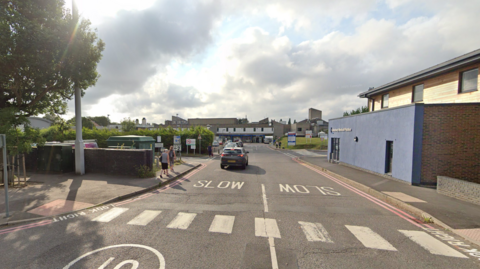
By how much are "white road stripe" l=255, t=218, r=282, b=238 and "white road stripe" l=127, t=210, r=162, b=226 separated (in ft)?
9.91

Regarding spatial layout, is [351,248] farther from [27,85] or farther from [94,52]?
[27,85]

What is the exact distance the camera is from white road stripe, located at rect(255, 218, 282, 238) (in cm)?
506

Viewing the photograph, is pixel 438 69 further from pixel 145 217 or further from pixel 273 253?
pixel 145 217

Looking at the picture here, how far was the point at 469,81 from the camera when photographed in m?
10.8

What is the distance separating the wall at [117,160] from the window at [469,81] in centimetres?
1730

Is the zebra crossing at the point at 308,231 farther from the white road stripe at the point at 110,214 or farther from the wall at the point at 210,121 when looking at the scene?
the wall at the point at 210,121

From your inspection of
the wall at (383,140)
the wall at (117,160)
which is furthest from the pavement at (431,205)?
the wall at (117,160)

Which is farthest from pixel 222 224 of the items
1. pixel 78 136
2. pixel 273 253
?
pixel 78 136

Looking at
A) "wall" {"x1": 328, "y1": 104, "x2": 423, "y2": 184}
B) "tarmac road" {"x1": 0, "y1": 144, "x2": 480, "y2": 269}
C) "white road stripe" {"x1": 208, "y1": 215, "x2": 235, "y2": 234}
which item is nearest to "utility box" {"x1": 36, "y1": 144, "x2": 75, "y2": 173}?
"tarmac road" {"x1": 0, "y1": 144, "x2": 480, "y2": 269}

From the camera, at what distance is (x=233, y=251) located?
4.27 metres

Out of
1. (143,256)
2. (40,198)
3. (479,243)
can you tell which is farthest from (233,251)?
(40,198)

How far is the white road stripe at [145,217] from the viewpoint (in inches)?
226

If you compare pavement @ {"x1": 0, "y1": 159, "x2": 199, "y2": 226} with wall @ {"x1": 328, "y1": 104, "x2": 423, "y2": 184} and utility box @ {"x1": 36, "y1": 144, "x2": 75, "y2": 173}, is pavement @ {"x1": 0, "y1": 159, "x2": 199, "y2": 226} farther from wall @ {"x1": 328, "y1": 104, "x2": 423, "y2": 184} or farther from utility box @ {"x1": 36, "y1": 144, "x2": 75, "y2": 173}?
wall @ {"x1": 328, "y1": 104, "x2": 423, "y2": 184}

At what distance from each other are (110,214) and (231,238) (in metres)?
4.07
